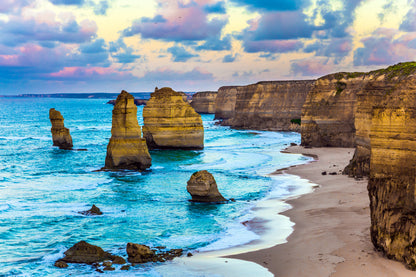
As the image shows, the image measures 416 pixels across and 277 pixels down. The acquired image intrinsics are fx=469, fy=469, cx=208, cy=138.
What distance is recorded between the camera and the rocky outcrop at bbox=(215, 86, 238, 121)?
13400cm

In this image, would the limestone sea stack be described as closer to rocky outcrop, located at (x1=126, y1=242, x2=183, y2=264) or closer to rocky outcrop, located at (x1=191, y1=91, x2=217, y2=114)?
rocky outcrop, located at (x1=126, y1=242, x2=183, y2=264)

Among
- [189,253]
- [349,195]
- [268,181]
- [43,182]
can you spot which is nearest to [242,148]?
[268,181]

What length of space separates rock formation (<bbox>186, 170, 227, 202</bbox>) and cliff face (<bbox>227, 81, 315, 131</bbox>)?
208 ft

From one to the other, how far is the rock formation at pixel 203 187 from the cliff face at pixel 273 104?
63.5m

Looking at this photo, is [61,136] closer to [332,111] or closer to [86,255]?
[332,111]

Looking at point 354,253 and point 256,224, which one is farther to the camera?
point 256,224

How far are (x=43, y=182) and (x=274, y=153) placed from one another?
26639 mm

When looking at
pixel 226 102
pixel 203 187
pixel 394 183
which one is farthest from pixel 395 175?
pixel 226 102

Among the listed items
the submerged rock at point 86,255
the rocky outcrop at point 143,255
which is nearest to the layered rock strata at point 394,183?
the rocky outcrop at point 143,255

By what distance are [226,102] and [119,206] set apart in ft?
360

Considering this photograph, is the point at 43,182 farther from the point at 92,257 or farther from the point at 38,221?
the point at 92,257

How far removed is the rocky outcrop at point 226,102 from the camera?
13400cm

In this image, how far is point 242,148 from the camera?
62438 mm

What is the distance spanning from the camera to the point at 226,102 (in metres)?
136
